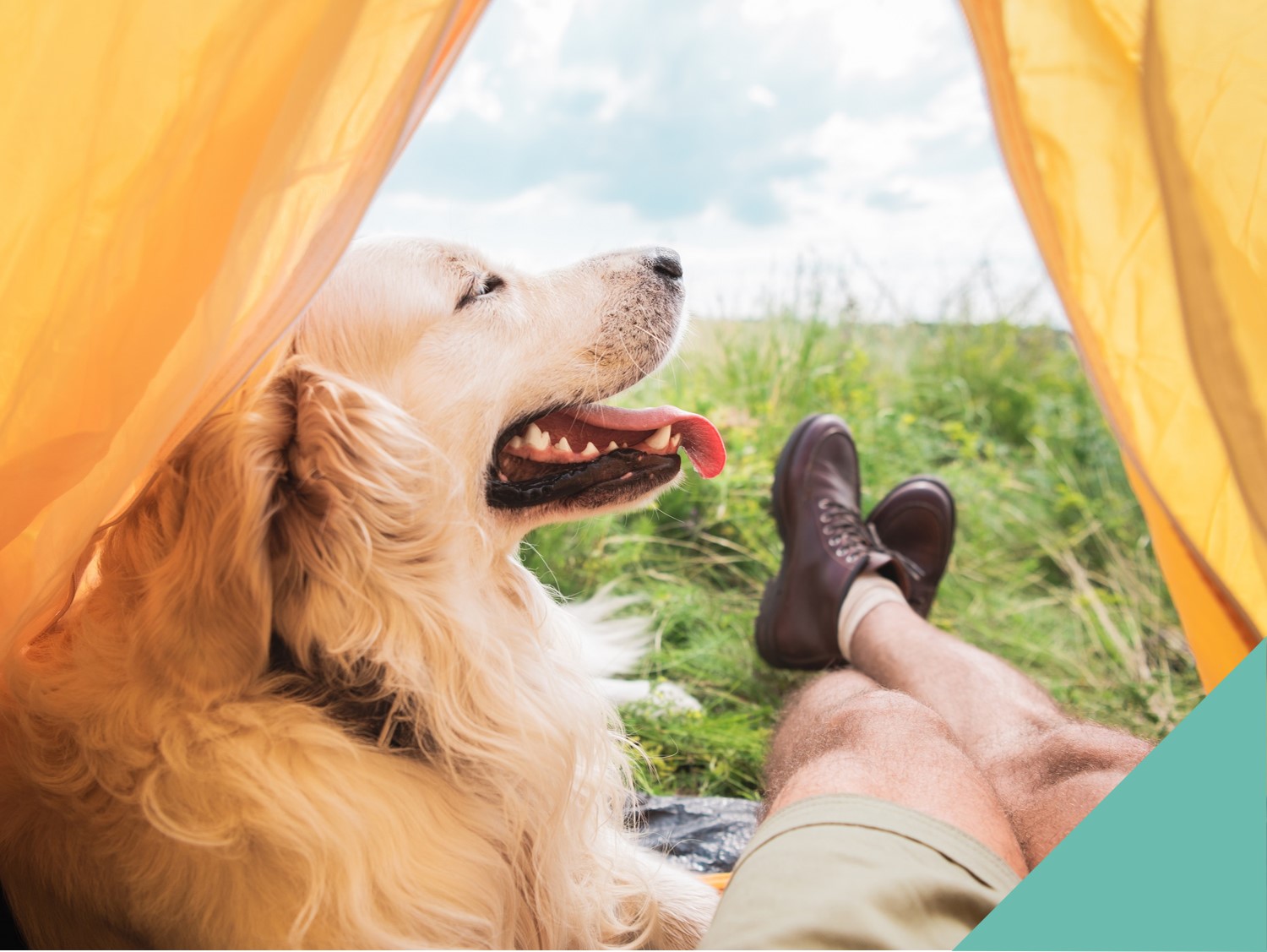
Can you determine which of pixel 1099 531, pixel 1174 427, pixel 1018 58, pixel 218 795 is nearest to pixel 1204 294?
pixel 1174 427

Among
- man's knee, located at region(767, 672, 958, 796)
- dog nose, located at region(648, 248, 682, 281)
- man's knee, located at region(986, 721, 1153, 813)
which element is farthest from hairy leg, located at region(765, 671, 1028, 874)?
dog nose, located at region(648, 248, 682, 281)

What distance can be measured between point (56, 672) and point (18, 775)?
0.13 metres

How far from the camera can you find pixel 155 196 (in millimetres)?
904

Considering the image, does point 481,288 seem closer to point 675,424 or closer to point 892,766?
point 675,424

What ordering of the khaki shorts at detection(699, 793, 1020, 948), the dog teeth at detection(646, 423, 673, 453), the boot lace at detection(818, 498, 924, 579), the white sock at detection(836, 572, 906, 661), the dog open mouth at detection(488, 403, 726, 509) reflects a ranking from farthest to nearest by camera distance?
the boot lace at detection(818, 498, 924, 579) → the white sock at detection(836, 572, 906, 661) → the dog teeth at detection(646, 423, 673, 453) → the dog open mouth at detection(488, 403, 726, 509) → the khaki shorts at detection(699, 793, 1020, 948)

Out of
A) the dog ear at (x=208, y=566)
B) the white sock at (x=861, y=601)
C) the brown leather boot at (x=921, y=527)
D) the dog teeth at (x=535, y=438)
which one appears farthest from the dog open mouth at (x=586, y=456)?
the brown leather boot at (x=921, y=527)

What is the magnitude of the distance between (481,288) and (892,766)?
37.4 inches

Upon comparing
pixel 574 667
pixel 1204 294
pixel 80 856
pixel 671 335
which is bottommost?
pixel 80 856

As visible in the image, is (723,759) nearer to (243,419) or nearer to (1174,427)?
(1174,427)

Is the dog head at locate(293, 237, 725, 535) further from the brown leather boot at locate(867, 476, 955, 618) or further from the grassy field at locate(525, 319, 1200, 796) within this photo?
the brown leather boot at locate(867, 476, 955, 618)

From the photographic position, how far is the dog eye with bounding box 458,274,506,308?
1.44 m

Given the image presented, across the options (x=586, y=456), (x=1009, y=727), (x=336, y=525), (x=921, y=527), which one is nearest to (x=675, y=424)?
(x=586, y=456)

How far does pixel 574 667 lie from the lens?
142 cm

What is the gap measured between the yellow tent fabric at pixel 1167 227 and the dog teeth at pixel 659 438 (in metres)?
0.65
